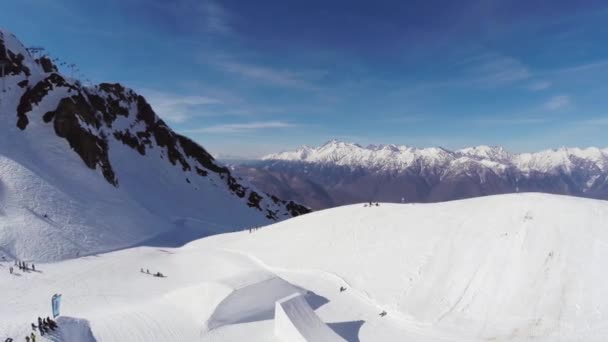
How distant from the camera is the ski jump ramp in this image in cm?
2138

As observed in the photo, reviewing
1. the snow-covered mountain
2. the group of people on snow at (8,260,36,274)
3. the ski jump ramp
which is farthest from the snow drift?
the snow-covered mountain

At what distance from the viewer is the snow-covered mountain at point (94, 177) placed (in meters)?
48.7

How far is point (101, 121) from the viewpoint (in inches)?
3637

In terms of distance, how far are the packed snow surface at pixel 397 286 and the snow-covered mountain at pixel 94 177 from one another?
1272 cm

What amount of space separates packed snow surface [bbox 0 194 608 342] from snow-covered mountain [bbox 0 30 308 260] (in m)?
12.7

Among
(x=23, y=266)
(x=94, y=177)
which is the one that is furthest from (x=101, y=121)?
(x=23, y=266)

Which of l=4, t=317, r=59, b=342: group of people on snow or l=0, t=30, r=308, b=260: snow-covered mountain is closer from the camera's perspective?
l=4, t=317, r=59, b=342: group of people on snow

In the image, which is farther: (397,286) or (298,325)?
(397,286)

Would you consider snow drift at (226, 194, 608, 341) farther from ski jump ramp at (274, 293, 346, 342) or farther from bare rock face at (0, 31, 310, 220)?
bare rock face at (0, 31, 310, 220)

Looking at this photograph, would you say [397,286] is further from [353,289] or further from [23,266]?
[23,266]

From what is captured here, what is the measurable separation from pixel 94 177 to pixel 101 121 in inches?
1269

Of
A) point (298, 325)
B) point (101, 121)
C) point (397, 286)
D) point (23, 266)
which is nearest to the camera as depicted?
point (298, 325)

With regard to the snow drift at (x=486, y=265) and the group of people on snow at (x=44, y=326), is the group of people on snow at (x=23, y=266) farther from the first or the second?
the snow drift at (x=486, y=265)

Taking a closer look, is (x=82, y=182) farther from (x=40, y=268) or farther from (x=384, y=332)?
(x=384, y=332)
